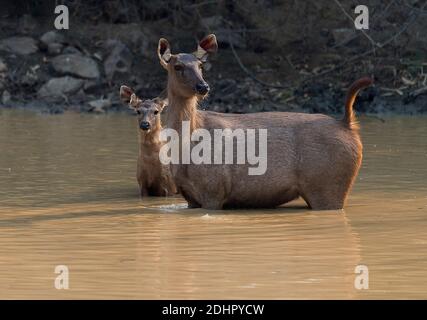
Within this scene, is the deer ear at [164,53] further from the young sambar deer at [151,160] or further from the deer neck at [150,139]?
the deer neck at [150,139]

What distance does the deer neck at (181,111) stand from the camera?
486 inches

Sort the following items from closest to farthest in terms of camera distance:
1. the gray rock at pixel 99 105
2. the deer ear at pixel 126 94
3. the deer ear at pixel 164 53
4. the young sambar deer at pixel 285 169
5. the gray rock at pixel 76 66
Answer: the young sambar deer at pixel 285 169, the deer ear at pixel 164 53, the deer ear at pixel 126 94, the gray rock at pixel 99 105, the gray rock at pixel 76 66

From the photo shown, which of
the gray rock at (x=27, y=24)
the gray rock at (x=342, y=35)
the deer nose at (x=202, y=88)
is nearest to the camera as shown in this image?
the deer nose at (x=202, y=88)

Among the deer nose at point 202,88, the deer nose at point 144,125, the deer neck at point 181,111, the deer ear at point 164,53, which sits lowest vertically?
the deer nose at point 144,125

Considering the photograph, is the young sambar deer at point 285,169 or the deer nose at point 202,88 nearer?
the young sambar deer at point 285,169

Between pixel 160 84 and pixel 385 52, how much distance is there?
4.33 meters

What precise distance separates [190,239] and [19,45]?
49.1 ft

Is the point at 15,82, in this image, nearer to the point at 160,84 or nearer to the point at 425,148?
the point at 160,84

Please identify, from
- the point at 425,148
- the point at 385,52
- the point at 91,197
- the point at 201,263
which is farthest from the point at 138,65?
the point at 201,263

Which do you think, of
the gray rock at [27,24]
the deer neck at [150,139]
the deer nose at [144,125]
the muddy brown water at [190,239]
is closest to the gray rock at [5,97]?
the gray rock at [27,24]

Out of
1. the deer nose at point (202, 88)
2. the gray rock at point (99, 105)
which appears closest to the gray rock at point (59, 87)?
the gray rock at point (99, 105)

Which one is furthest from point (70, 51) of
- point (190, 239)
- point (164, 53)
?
point (190, 239)

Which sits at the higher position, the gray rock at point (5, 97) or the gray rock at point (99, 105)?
the gray rock at point (5, 97)

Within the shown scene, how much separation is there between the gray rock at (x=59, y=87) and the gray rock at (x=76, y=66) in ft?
0.69
